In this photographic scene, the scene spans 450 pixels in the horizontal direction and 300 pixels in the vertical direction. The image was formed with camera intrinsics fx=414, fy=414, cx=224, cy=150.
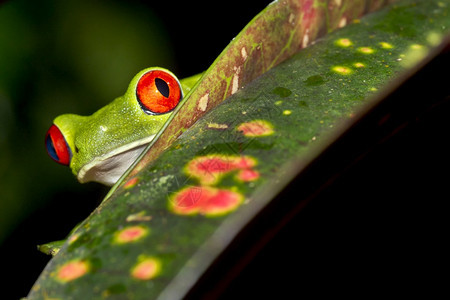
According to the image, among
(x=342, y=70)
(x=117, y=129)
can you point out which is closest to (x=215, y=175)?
(x=342, y=70)

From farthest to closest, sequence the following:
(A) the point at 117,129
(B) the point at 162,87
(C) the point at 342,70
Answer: (A) the point at 117,129 → (B) the point at 162,87 → (C) the point at 342,70

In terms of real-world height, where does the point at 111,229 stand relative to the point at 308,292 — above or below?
above

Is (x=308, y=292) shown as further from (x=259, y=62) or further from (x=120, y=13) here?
(x=120, y=13)

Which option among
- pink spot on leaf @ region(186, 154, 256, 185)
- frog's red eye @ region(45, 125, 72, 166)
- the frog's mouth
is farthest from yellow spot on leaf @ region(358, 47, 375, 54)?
frog's red eye @ region(45, 125, 72, 166)

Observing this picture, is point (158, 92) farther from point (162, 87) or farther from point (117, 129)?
point (117, 129)

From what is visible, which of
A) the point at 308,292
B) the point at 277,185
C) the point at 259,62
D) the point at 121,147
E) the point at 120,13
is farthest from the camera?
the point at 120,13

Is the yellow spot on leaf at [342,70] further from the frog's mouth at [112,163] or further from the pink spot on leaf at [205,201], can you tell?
the frog's mouth at [112,163]

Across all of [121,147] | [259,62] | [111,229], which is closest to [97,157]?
[121,147]
